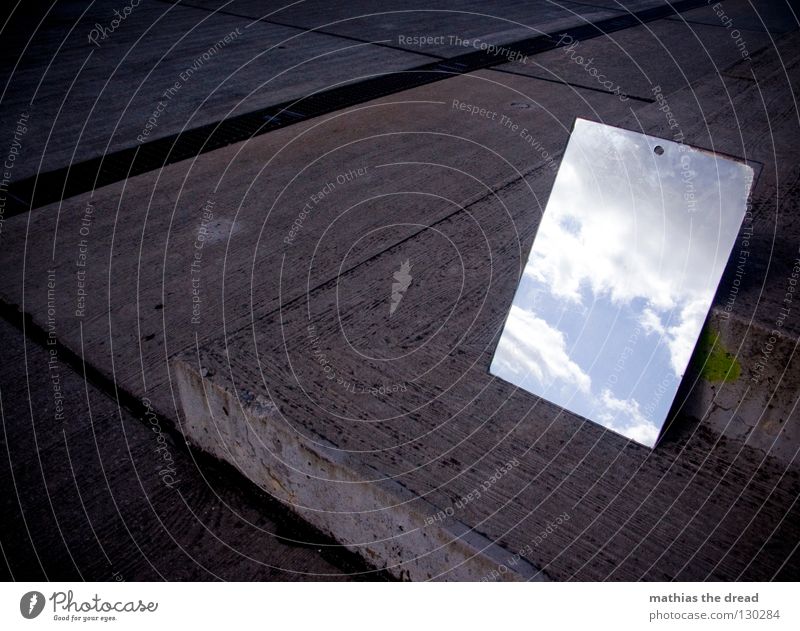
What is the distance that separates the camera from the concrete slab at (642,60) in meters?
6.07

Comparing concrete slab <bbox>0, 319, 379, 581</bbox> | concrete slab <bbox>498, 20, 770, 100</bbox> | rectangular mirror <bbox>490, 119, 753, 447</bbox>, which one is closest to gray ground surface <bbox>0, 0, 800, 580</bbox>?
concrete slab <bbox>0, 319, 379, 581</bbox>

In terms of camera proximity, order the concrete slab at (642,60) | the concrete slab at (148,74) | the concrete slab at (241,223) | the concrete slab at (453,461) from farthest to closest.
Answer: the concrete slab at (642,60) → the concrete slab at (148,74) → the concrete slab at (241,223) → the concrete slab at (453,461)

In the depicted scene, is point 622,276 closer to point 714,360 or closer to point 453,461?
point 714,360

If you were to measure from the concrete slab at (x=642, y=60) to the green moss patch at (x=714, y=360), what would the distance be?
4.10 metres

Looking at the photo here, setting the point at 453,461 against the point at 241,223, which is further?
the point at 241,223

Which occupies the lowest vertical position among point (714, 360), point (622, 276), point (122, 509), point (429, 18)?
point (122, 509)

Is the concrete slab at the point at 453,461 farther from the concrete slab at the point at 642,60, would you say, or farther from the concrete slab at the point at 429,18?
the concrete slab at the point at 429,18

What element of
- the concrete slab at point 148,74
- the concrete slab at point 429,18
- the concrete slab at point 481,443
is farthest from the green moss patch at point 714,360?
the concrete slab at point 429,18

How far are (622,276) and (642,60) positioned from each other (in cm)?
545

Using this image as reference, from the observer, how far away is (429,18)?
8281mm

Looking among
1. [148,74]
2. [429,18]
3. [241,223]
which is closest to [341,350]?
[241,223]
